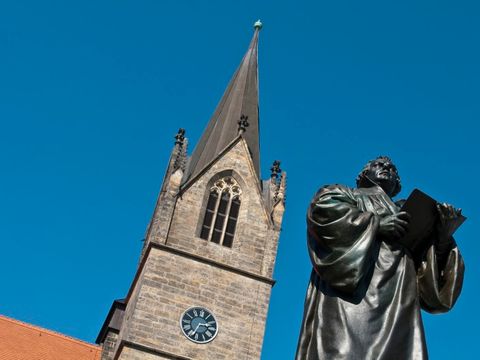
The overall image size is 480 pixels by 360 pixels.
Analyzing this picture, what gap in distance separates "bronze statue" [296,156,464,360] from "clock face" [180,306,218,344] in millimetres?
19872

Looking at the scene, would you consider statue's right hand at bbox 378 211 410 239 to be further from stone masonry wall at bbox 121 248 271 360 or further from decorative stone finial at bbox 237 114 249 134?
decorative stone finial at bbox 237 114 249 134

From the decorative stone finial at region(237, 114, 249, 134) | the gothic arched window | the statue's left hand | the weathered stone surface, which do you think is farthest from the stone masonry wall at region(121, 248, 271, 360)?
the statue's left hand

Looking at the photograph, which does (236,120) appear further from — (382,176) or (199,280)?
(382,176)

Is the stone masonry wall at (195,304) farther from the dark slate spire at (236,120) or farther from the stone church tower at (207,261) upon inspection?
the dark slate spire at (236,120)

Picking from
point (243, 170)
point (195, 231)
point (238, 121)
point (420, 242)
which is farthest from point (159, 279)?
point (420, 242)

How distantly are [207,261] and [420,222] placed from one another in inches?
847

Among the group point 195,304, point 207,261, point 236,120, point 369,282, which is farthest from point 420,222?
point 236,120

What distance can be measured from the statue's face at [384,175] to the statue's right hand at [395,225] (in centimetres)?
38

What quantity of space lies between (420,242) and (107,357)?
23139 millimetres

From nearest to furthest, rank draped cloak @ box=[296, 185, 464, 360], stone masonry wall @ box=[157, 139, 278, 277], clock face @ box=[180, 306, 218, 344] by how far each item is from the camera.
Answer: draped cloak @ box=[296, 185, 464, 360] → clock face @ box=[180, 306, 218, 344] → stone masonry wall @ box=[157, 139, 278, 277]

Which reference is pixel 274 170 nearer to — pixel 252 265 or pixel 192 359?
pixel 252 265

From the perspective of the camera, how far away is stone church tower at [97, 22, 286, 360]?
23.5 m

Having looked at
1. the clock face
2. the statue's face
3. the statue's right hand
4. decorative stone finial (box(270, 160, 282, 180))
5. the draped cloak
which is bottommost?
the draped cloak

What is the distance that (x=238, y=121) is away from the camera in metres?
29.8
